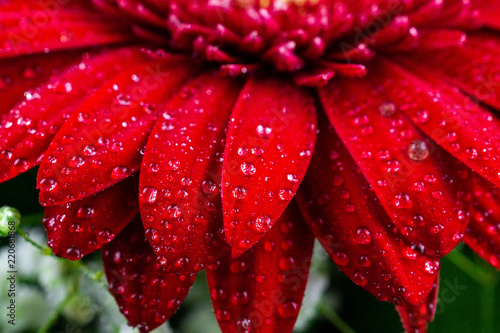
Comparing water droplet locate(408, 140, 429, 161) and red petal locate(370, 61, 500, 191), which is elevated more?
red petal locate(370, 61, 500, 191)

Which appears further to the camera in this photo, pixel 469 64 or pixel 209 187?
pixel 469 64

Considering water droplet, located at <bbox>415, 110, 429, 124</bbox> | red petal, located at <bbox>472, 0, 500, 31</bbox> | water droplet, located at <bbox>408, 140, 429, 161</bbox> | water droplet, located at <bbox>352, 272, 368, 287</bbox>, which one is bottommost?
water droplet, located at <bbox>352, 272, 368, 287</bbox>

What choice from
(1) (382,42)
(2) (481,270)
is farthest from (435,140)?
(2) (481,270)

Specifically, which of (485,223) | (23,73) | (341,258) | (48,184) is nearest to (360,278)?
(341,258)

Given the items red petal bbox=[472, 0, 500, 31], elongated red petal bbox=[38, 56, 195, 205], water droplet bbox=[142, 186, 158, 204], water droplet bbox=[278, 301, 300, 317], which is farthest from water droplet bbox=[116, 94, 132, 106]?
red petal bbox=[472, 0, 500, 31]

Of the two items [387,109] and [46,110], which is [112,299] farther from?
[387,109]

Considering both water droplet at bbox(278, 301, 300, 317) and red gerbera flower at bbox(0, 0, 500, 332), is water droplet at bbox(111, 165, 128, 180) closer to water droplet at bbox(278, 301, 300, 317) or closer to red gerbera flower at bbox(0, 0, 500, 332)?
red gerbera flower at bbox(0, 0, 500, 332)

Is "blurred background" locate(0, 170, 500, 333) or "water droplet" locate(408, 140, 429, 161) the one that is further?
"blurred background" locate(0, 170, 500, 333)
